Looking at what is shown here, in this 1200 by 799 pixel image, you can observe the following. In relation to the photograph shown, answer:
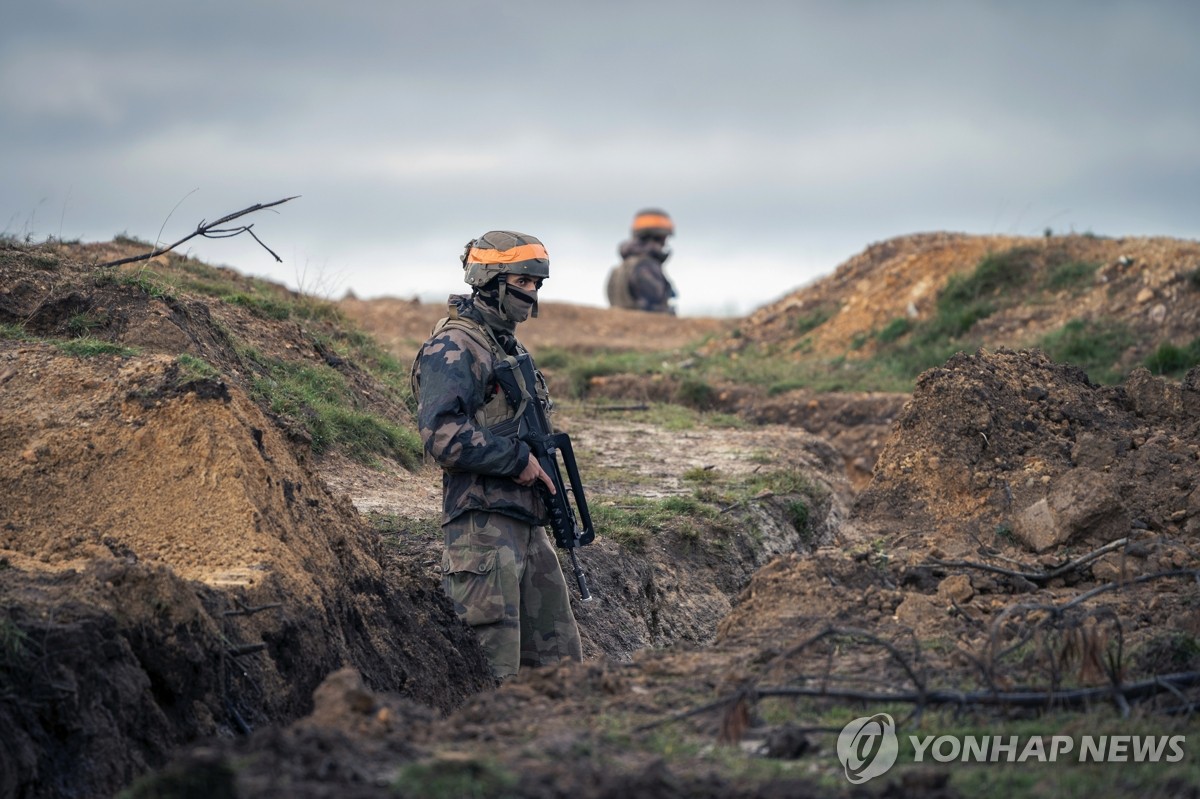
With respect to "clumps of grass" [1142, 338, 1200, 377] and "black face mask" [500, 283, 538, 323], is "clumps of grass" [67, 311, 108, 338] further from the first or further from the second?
"clumps of grass" [1142, 338, 1200, 377]

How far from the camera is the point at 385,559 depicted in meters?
6.65

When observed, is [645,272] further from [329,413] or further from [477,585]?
[477,585]

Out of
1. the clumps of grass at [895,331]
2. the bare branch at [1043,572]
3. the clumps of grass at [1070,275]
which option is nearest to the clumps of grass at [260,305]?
the bare branch at [1043,572]

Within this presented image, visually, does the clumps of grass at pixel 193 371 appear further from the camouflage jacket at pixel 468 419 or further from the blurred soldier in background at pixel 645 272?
the blurred soldier in background at pixel 645 272

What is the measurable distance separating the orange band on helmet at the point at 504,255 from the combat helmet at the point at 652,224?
67.0 feet

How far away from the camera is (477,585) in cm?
600

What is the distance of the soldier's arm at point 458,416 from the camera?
18.9 feet

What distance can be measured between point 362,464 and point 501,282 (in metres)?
3.50

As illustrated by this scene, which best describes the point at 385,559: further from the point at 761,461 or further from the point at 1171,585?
the point at 761,461

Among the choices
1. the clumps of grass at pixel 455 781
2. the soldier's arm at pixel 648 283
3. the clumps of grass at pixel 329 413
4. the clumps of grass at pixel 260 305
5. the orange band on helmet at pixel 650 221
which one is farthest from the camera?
the soldier's arm at pixel 648 283

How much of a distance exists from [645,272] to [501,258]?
21.0 meters

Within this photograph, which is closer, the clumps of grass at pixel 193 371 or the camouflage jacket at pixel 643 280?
the clumps of grass at pixel 193 371

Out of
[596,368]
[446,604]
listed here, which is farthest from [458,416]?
[596,368]

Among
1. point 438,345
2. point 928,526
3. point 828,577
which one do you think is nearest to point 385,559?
point 438,345
